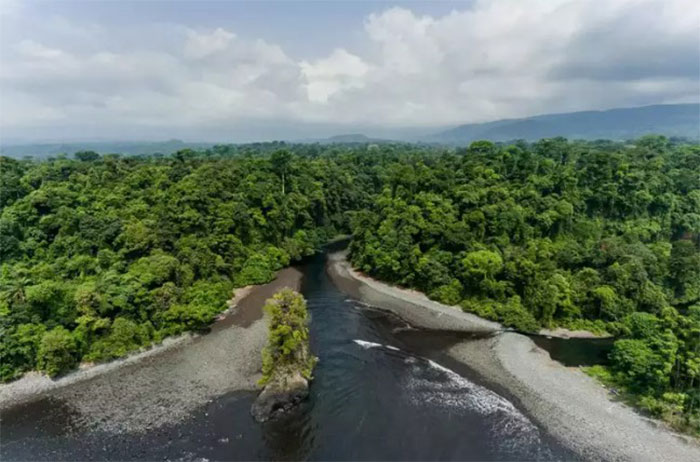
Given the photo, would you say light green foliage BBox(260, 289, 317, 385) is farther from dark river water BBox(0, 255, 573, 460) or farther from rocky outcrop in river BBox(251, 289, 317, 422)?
dark river water BBox(0, 255, 573, 460)

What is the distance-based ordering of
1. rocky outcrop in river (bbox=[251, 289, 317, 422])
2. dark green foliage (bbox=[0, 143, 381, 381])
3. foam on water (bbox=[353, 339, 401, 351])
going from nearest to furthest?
rocky outcrop in river (bbox=[251, 289, 317, 422])
dark green foliage (bbox=[0, 143, 381, 381])
foam on water (bbox=[353, 339, 401, 351])

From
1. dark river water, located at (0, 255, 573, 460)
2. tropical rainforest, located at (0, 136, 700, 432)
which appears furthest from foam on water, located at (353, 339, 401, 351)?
tropical rainforest, located at (0, 136, 700, 432)

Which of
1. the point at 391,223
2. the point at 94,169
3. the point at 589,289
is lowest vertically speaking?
the point at 589,289

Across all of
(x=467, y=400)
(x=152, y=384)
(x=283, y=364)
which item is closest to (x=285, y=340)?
(x=283, y=364)

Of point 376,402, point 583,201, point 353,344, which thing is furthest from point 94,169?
point 583,201

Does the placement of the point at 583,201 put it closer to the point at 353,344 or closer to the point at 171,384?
the point at 353,344

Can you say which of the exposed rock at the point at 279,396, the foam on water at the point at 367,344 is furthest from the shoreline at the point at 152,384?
the foam on water at the point at 367,344

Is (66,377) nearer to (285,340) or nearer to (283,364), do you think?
(283,364)
